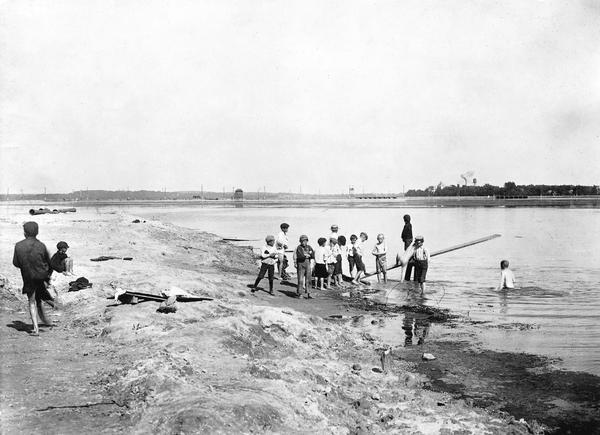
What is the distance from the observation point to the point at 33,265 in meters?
8.34

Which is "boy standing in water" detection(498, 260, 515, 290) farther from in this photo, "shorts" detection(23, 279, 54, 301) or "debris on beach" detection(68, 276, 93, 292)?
"shorts" detection(23, 279, 54, 301)

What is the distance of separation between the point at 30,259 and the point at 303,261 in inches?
278

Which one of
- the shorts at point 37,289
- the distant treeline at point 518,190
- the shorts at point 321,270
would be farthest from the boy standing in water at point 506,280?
the distant treeline at point 518,190

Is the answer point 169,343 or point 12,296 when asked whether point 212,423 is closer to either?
point 169,343

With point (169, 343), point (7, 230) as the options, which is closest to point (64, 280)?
point (169, 343)

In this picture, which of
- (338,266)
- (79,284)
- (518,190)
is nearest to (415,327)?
(338,266)

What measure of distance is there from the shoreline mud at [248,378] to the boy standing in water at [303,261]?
2347 mm

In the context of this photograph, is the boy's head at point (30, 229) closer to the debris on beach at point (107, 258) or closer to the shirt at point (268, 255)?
the shirt at point (268, 255)

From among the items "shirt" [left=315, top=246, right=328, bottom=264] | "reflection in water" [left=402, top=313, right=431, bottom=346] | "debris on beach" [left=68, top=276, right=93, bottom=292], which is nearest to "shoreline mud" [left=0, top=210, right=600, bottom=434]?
"debris on beach" [left=68, top=276, right=93, bottom=292]

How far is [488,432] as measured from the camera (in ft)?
20.1

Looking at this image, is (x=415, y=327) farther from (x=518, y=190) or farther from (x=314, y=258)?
(x=518, y=190)

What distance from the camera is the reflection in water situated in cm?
1040

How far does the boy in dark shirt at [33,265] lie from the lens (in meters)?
8.29

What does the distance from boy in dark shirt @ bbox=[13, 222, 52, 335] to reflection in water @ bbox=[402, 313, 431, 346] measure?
658cm
